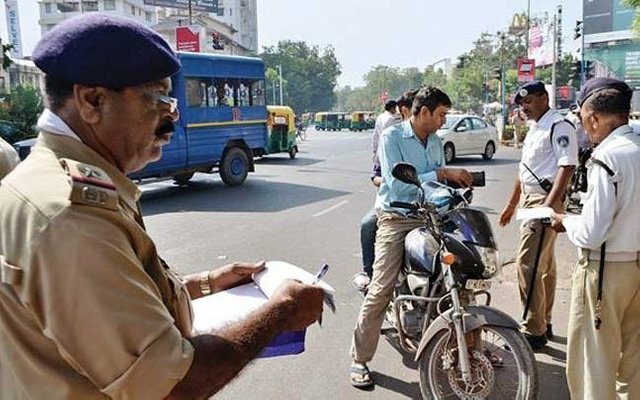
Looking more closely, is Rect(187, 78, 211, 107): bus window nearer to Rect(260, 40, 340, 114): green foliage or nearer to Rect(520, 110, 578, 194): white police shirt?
Rect(520, 110, 578, 194): white police shirt

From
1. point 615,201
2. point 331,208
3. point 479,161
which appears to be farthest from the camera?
point 479,161

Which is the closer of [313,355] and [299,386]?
[299,386]

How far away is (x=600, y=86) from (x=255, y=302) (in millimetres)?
2102

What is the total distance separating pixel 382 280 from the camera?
3494mm

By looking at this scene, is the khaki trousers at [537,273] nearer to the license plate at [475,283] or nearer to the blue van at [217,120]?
the license plate at [475,283]

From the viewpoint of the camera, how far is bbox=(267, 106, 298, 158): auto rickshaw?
19.1 meters

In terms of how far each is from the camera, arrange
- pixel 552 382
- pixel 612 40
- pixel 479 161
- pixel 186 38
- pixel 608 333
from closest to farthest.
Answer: pixel 608 333
pixel 552 382
pixel 479 161
pixel 186 38
pixel 612 40

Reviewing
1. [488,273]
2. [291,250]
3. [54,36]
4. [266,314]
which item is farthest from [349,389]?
[291,250]

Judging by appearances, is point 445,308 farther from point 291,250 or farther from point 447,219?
point 291,250

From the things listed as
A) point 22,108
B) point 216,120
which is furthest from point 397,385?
point 22,108

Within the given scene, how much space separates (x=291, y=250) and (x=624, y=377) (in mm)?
4580

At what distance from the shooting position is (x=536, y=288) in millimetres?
3990

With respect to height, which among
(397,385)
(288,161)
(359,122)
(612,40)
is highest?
(612,40)

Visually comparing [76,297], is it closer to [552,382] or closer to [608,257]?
[608,257]
